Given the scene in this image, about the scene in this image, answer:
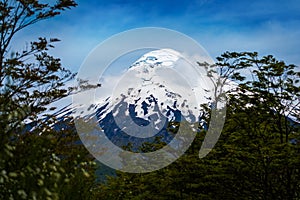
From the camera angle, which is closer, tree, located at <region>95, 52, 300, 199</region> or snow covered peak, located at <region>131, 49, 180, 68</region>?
tree, located at <region>95, 52, 300, 199</region>

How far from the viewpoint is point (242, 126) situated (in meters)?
12.3

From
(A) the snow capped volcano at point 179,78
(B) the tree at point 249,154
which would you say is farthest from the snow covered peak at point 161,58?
(B) the tree at point 249,154

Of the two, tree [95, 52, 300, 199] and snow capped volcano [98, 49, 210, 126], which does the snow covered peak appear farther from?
tree [95, 52, 300, 199]

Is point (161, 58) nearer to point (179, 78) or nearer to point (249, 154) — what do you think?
point (179, 78)

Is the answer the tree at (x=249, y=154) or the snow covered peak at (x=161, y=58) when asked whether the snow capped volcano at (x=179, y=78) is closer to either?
the snow covered peak at (x=161, y=58)

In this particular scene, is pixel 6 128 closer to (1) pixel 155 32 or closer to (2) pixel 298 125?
(1) pixel 155 32

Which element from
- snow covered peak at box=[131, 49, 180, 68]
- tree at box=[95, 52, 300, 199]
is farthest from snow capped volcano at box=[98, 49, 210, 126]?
tree at box=[95, 52, 300, 199]

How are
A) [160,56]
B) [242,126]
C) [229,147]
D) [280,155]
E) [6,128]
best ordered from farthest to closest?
[160,56]
[242,126]
[229,147]
[280,155]
[6,128]

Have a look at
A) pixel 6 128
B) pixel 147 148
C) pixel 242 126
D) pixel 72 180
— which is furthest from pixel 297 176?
pixel 6 128

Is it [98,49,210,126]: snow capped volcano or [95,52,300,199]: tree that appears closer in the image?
[95,52,300,199]: tree

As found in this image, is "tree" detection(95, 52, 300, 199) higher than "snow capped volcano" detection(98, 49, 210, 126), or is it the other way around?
"snow capped volcano" detection(98, 49, 210, 126)

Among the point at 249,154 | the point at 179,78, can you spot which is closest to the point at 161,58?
the point at 179,78

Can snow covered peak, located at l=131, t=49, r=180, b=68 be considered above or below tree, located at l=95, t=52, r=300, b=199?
above

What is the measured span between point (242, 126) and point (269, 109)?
3.62 ft
